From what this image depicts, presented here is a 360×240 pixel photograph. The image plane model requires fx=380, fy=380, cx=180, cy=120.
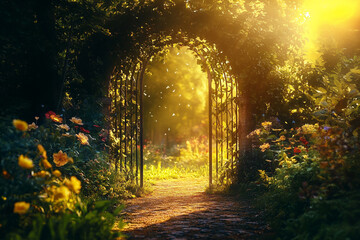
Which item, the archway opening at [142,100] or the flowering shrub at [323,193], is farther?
the archway opening at [142,100]

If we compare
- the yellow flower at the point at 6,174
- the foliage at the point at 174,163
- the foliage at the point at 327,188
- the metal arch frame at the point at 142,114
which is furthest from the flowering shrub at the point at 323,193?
the foliage at the point at 174,163

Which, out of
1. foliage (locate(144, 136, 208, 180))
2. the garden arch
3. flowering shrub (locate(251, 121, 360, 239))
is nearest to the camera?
flowering shrub (locate(251, 121, 360, 239))

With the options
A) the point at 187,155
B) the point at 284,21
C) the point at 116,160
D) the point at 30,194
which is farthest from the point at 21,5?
the point at 187,155

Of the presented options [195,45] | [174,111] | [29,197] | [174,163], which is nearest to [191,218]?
[29,197]

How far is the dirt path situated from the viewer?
4.52m

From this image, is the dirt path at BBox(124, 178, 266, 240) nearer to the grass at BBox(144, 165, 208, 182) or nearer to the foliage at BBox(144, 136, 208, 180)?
the grass at BBox(144, 165, 208, 182)

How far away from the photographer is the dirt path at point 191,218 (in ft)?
14.8

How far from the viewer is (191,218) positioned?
5.39m

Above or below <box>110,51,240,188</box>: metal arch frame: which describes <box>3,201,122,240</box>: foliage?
below

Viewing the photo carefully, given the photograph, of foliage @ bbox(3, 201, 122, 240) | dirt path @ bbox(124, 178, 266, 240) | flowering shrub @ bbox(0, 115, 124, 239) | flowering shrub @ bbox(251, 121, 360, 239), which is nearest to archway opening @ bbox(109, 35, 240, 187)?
dirt path @ bbox(124, 178, 266, 240)

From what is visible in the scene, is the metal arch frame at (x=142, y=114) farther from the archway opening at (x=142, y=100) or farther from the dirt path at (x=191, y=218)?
the dirt path at (x=191, y=218)

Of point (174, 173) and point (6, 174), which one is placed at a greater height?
point (6, 174)

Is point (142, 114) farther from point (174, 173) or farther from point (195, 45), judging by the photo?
point (174, 173)

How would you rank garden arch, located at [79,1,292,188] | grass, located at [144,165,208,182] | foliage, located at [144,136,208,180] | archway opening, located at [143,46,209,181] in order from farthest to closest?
archway opening, located at [143,46,209,181]
foliage, located at [144,136,208,180]
grass, located at [144,165,208,182]
garden arch, located at [79,1,292,188]
